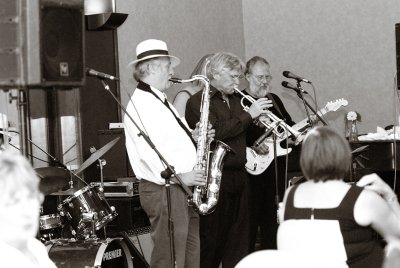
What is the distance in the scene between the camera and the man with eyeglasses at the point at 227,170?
16.0 ft

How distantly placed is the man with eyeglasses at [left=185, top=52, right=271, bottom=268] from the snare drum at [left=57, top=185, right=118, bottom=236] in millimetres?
653

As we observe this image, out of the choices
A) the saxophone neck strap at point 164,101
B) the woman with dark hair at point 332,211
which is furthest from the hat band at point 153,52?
the woman with dark hair at point 332,211

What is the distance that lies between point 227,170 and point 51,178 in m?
1.30

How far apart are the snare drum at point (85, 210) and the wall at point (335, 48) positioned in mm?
3810

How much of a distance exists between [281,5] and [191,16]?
4.04ft

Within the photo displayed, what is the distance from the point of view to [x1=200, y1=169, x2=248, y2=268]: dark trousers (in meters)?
4.86

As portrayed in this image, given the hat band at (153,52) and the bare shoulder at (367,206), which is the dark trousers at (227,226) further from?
the bare shoulder at (367,206)

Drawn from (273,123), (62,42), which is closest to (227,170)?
(273,123)

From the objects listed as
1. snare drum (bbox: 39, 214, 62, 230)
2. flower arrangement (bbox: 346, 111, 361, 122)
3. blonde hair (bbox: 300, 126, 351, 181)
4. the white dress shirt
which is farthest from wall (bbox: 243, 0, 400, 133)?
blonde hair (bbox: 300, 126, 351, 181)

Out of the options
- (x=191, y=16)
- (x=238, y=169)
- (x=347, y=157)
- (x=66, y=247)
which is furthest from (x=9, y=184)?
(x=191, y=16)

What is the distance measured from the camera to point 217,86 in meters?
5.04

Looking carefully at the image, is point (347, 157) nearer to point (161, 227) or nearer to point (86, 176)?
point (161, 227)

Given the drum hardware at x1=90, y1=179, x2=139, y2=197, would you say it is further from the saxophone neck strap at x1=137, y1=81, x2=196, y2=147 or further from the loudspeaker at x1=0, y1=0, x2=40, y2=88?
the loudspeaker at x1=0, y1=0, x2=40, y2=88

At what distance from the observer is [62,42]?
11.1 ft
